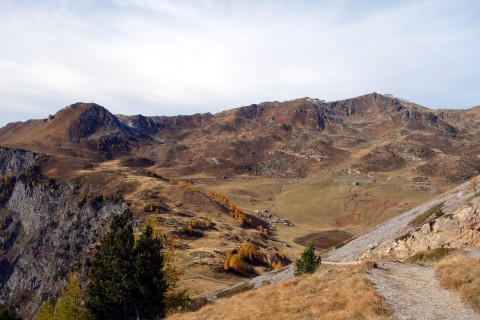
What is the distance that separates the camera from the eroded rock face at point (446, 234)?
39000mm

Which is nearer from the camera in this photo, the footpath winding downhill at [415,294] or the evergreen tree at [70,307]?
the footpath winding downhill at [415,294]

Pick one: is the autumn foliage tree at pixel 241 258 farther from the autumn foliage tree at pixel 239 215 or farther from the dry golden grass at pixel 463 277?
the dry golden grass at pixel 463 277

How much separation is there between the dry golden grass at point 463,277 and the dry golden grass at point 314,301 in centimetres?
429

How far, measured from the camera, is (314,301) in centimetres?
2092

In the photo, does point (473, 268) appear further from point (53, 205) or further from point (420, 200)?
point (53, 205)

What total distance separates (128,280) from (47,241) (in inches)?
5231

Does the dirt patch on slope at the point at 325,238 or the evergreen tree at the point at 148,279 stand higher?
the evergreen tree at the point at 148,279

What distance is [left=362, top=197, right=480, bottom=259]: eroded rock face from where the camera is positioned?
3900 cm

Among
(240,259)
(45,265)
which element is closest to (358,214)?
(240,259)

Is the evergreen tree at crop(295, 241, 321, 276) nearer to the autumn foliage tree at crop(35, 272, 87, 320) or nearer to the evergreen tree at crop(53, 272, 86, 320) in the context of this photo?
the evergreen tree at crop(53, 272, 86, 320)

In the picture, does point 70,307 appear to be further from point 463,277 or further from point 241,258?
point 241,258

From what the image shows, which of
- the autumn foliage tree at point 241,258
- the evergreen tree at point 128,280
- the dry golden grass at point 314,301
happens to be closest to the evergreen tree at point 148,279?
the evergreen tree at point 128,280

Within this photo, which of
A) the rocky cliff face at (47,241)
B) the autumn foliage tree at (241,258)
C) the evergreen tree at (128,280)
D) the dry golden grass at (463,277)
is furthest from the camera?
the rocky cliff face at (47,241)

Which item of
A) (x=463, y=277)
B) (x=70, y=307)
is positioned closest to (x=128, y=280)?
(x=70, y=307)
